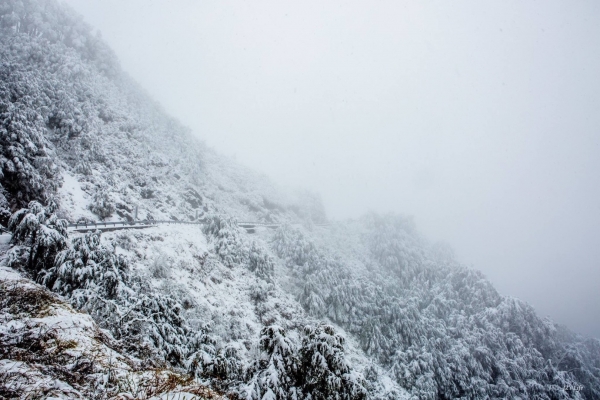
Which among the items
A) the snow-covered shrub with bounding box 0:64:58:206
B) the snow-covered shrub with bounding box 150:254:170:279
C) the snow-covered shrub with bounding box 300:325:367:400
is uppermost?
the snow-covered shrub with bounding box 300:325:367:400

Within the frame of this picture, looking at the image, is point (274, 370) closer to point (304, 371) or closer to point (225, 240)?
point (304, 371)

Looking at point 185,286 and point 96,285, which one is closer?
point 96,285

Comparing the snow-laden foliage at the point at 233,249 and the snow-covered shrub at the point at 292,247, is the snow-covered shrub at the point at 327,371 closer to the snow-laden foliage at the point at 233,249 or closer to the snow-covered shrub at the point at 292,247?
the snow-laden foliage at the point at 233,249

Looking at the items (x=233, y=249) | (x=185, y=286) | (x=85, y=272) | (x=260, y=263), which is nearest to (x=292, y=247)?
(x=260, y=263)

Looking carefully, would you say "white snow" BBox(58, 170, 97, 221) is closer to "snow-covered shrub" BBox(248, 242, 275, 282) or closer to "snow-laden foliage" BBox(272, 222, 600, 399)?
"snow-covered shrub" BBox(248, 242, 275, 282)

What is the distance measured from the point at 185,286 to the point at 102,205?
28.7 ft

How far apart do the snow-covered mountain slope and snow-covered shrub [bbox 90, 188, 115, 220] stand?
0.09 m

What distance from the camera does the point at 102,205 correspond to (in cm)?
1855

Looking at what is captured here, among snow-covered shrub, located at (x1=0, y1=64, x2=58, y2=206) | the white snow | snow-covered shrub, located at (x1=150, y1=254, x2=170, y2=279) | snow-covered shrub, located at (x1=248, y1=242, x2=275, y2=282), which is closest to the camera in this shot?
snow-covered shrub, located at (x1=0, y1=64, x2=58, y2=206)

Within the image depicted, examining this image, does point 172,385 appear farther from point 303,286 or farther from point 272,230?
point 272,230

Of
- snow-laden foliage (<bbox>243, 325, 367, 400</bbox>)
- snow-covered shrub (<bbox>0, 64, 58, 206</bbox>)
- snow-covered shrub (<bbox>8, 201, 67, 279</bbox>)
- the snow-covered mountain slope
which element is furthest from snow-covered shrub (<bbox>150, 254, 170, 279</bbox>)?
snow-laden foliage (<bbox>243, 325, 367, 400</bbox>)

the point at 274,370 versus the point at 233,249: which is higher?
the point at 274,370

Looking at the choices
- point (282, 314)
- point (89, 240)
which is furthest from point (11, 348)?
point (282, 314)

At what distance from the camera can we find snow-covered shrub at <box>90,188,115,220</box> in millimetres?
18406
